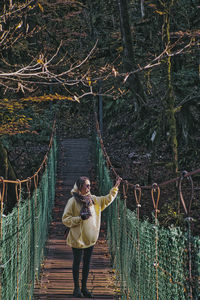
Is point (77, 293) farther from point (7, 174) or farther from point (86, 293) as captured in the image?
point (7, 174)

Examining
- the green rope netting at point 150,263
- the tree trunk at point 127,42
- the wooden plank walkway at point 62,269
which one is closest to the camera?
the green rope netting at point 150,263

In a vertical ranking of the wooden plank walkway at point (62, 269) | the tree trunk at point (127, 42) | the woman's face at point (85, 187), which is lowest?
the wooden plank walkway at point (62, 269)

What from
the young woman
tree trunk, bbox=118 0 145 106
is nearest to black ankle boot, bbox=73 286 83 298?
the young woman

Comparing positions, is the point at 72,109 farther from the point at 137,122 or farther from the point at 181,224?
the point at 181,224

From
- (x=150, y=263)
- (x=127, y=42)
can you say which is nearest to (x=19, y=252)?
(x=150, y=263)

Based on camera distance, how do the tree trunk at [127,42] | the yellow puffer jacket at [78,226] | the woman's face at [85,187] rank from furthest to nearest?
the tree trunk at [127,42] < the yellow puffer jacket at [78,226] < the woman's face at [85,187]

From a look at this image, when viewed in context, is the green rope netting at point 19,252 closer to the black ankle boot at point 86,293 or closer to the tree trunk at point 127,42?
the black ankle boot at point 86,293

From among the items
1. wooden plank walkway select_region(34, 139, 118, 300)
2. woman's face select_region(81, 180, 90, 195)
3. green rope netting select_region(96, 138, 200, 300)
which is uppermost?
woman's face select_region(81, 180, 90, 195)

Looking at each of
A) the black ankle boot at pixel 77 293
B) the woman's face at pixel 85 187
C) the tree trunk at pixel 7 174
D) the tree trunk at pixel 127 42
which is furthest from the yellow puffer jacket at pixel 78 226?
the tree trunk at pixel 127 42

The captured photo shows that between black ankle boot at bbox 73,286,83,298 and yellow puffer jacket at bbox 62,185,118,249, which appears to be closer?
yellow puffer jacket at bbox 62,185,118,249

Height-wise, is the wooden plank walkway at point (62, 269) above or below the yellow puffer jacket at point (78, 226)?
below

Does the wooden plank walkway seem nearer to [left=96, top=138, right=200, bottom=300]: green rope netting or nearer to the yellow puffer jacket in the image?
[left=96, top=138, right=200, bottom=300]: green rope netting

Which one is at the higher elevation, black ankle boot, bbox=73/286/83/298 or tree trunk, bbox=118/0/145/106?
tree trunk, bbox=118/0/145/106

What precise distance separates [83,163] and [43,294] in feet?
27.4
